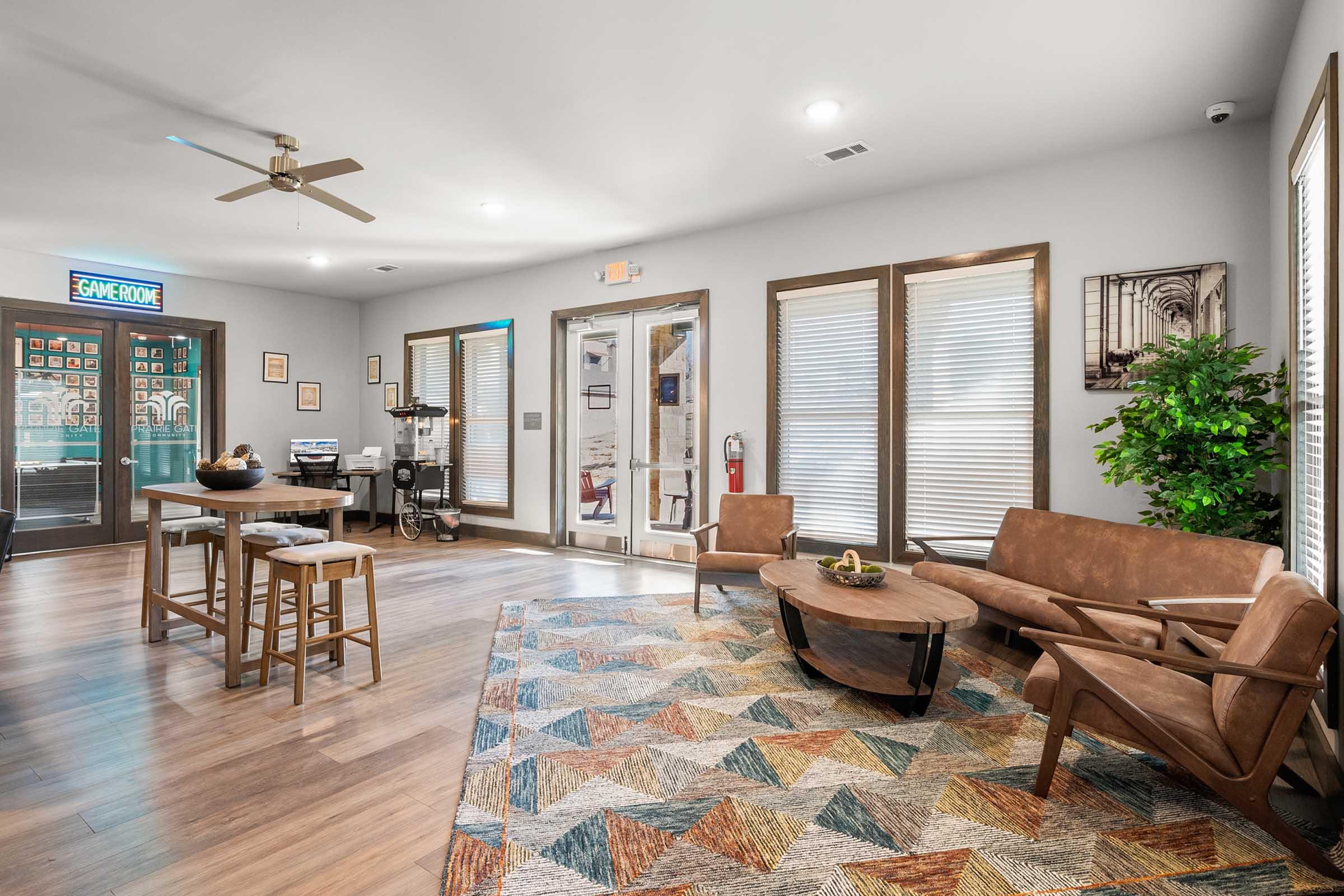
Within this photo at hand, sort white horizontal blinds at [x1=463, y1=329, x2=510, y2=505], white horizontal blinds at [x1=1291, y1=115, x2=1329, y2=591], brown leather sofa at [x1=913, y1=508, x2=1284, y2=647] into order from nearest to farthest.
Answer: white horizontal blinds at [x1=1291, y1=115, x2=1329, y2=591], brown leather sofa at [x1=913, y1=508, x2=1284, y2=647], white horizontal blinds at [x1=463, y1=329, x2=510, y2=505]

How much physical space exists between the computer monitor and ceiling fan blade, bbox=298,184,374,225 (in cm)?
498

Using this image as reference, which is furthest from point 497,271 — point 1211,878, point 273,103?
point 1211,878

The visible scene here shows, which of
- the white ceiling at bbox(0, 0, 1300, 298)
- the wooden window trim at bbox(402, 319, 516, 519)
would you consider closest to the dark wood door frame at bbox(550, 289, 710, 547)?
the wooden window trim at bbox(402, 319, 516, 519)

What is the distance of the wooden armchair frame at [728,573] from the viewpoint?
4.44 metres

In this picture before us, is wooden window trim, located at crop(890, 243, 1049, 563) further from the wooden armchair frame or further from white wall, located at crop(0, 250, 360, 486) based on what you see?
white wall, located at crop(0, 250, 360, 486)

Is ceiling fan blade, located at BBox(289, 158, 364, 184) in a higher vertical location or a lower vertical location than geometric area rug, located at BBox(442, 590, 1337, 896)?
higher

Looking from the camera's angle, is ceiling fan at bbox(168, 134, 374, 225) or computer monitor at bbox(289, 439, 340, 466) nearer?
ceiling fan at bbox(168, 134, 374, 225)

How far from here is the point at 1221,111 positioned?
3768mm

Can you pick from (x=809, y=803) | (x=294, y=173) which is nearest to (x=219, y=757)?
(x=809, y=803)

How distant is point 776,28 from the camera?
308 centimetres

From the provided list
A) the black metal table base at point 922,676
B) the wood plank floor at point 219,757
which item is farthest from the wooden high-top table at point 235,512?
the black metal table base at point 922,676

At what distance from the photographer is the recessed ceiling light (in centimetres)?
374

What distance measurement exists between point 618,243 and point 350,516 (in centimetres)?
581

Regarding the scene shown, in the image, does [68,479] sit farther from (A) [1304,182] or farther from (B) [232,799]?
(A) [1304,182]
